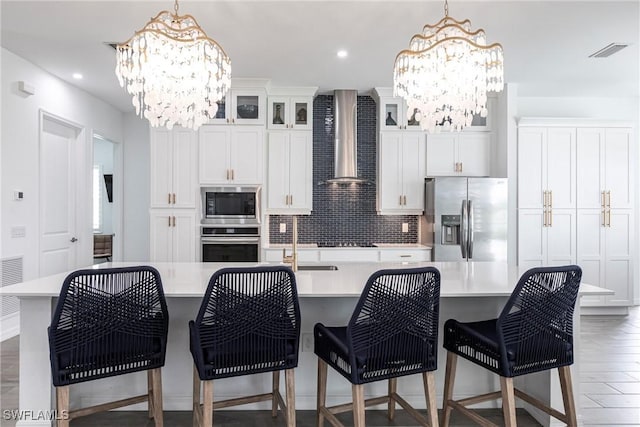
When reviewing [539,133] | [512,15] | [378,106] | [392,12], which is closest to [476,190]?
[539,133]

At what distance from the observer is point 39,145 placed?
454 centimetres

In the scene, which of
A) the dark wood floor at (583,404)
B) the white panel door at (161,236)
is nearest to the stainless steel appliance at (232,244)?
the white panel door at (161,236)

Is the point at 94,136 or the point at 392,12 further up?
the point at 392,12

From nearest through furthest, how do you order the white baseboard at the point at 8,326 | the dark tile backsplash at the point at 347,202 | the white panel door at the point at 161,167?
the white baseboard at the point at 8,326 < the white panel door at the point at 161,167 < the dark tile backsplash at the point at 347,202

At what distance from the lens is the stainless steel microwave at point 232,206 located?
5.06m

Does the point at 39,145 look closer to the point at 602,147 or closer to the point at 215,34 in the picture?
the point at 215,34

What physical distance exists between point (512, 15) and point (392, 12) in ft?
3.06

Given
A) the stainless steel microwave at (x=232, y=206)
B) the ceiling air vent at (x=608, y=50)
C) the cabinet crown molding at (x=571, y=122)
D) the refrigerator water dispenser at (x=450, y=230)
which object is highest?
the ceiling air vent at (x=608, y=50)

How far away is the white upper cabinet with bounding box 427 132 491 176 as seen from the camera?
5.34 meters

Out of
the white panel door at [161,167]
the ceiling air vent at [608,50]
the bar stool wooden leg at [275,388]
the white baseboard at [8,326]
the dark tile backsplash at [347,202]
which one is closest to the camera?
the bar stool wooden leg at [275,388]

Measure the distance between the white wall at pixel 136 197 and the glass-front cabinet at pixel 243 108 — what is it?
2095 mm

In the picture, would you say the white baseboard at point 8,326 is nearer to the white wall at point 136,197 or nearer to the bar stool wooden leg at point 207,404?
the white wall at point 136,197

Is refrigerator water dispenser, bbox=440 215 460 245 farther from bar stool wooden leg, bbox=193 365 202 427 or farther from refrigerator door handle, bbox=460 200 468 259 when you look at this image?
bar stool wooden leg, bbox=193 365 202 427

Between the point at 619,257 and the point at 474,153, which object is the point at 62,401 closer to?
the point at 474,153
